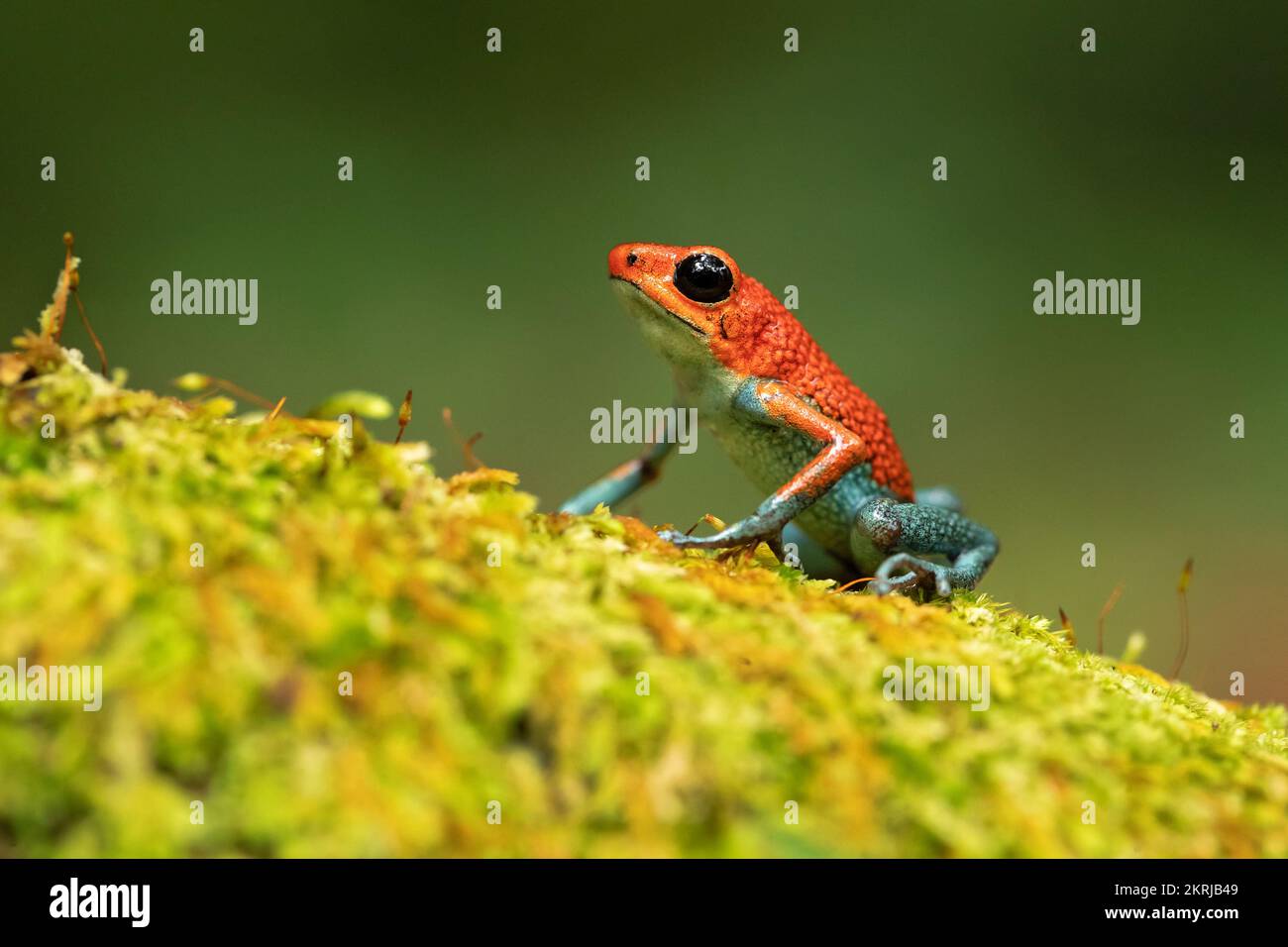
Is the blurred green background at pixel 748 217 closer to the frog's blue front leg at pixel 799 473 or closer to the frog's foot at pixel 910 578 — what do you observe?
the frog's blue front leg at pixel 799 473

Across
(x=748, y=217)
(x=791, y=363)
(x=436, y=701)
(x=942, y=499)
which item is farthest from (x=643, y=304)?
(x=748, y=217)

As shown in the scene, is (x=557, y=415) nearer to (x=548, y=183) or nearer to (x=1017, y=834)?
(x=548, y=183)

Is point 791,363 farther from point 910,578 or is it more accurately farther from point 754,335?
point 910,578

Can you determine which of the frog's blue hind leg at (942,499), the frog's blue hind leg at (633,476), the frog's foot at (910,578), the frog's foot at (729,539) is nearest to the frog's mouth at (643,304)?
the frog's blue hind leg at (633,476)

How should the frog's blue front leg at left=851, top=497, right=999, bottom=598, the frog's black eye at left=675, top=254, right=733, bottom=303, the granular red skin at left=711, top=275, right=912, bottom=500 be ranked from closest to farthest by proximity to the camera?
the frog's blue front leg at left=851, top=497, right=999, bottom=598
the frog's black eye at left=675, top=254, right=733, bottom=303
the granular red skin at left=711, top=275, right=912, bottom=500

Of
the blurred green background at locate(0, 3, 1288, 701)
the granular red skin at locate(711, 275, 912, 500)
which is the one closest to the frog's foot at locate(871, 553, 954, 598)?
the granular red skin at locate(711, 275, 912, 500)

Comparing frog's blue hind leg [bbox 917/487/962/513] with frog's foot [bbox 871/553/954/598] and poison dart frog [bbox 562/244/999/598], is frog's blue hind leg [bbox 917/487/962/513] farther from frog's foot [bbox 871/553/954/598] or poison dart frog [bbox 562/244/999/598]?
frog's foot [bbox 871/553/954/598]
